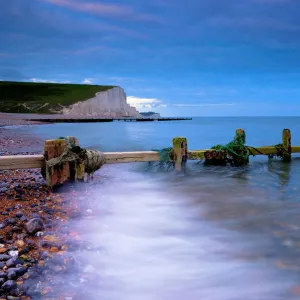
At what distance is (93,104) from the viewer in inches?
5290

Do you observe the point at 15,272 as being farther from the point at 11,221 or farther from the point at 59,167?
the point at 59,167

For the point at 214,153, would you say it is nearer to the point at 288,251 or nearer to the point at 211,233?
the point at 211,233

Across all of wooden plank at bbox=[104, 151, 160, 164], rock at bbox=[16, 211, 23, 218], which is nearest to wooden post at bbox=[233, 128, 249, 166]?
wooden plank at bbox=[104, 151, 160, 164]

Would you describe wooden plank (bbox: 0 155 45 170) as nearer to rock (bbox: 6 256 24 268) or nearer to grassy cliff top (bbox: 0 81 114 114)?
rock (bbox: 6 256 24 268)

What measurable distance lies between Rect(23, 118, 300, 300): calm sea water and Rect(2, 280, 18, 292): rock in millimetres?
610

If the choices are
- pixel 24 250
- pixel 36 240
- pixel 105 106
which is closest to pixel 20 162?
pixel 36 240

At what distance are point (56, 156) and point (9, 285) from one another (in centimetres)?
361

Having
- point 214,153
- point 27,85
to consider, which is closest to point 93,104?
point 27,85

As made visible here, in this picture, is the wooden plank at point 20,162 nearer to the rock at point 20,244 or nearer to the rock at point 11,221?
the rock at point 11,221

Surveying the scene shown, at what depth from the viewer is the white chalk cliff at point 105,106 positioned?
429 feet

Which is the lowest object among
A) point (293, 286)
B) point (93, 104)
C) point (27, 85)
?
point (293, 286)

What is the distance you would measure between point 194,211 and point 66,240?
2.81 metres

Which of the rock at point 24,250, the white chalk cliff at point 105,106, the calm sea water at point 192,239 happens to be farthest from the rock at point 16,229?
the white chalk cliff at point 105,106

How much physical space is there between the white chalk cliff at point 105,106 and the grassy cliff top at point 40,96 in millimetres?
3596
